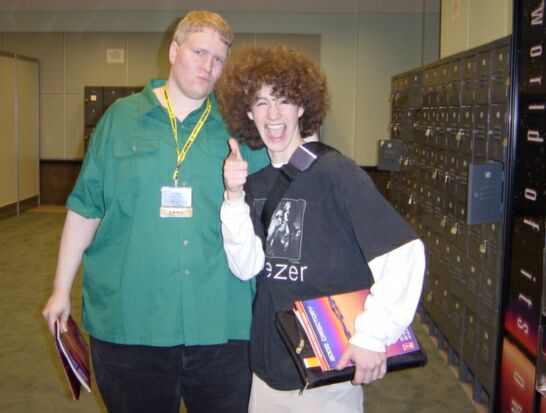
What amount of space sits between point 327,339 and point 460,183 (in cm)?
230

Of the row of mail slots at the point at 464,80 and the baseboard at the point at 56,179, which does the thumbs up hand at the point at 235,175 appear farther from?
the baseboard at the point at 56,179

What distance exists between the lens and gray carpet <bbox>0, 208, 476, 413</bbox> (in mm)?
2916

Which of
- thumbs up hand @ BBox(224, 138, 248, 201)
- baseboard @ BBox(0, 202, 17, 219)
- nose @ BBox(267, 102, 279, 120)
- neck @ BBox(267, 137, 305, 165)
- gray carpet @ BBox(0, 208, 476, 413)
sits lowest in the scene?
gray carpet @ BBox(0, 208, 476, 413)

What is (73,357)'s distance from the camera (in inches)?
63.1

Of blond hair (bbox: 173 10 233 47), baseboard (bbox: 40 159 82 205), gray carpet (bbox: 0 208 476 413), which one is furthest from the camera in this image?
baseboard (bbox: 40 159 82 205)

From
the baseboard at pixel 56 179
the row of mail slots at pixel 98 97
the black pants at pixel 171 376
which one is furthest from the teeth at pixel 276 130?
the baseboard at pixel 56 179

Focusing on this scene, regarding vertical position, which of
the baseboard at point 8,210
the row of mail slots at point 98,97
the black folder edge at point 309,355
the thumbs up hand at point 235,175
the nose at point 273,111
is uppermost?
the row of mail slots at point 98,97

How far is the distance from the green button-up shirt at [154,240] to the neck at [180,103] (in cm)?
3

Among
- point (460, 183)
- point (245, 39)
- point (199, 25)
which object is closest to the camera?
point (199, 25)

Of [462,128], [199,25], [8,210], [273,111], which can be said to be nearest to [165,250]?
[273,111]

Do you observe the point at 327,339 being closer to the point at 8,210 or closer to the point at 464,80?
the point at 464,80

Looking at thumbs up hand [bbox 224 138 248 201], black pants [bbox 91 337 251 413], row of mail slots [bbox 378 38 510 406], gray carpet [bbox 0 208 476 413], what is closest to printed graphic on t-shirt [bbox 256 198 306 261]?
thumbs up hand [bbox 224 138 248 201]

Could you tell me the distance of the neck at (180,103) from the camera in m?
1.59

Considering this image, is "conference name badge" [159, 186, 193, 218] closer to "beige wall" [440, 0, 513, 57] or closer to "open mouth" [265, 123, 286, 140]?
"open mouth" [265, 123, 286, 140]
